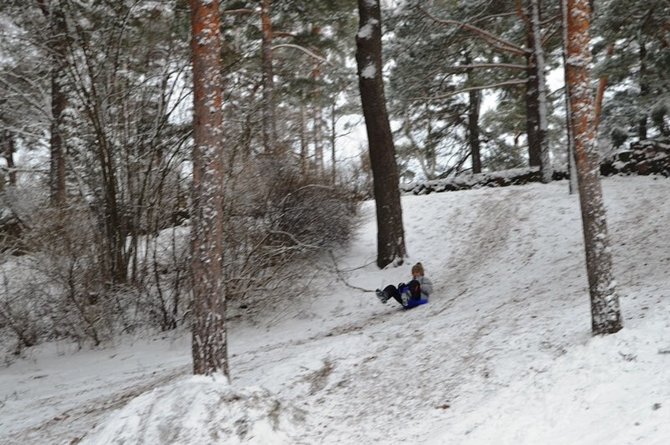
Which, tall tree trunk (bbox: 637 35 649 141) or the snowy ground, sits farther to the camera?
tall tree trunk (bbox: 637 35 649 141)

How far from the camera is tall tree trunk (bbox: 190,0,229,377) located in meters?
5.72

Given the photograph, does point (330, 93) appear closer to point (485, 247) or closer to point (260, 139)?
point (260, 139)

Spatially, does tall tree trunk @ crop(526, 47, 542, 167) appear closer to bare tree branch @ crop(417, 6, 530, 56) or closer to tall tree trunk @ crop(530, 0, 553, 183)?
tall tree trunk @ crop(530, 0, 553, 183)

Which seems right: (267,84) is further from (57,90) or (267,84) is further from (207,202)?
(207,202)

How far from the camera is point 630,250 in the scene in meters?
9.02

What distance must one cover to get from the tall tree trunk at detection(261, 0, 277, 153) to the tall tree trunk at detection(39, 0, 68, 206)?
4.03 meters

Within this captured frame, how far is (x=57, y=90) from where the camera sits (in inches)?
506

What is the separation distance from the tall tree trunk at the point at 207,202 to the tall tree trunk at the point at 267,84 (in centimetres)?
583

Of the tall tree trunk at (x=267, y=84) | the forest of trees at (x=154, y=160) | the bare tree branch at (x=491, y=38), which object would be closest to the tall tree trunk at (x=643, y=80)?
the forest of trees at (x=154, y=160)

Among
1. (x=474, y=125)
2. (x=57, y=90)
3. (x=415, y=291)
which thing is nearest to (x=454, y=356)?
(x=415, y=291)

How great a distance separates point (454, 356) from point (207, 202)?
3177 millimetres

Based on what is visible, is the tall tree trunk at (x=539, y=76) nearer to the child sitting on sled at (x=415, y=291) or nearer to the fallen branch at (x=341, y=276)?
the fallen branch at (x=341, y=276)

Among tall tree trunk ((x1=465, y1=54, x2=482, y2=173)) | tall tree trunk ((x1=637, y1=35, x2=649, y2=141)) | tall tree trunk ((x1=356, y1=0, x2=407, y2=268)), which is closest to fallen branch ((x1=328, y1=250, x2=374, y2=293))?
tall tree trunk ((x1=356, y1=0, x2=407, y2=268))

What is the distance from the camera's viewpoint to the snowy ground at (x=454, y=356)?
15.1 ft
